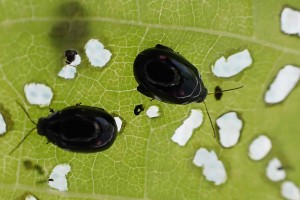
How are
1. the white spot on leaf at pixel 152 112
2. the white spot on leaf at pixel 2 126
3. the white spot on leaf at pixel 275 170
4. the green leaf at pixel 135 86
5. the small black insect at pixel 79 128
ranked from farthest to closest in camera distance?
the white spot on leaf at pixel 275 170 < the white spot on leaf at pixel 152 112 < the white spot on leaf at pixel 2 126 < the green leaf at pixel 135 86 < the small black insect at pixel 79 128

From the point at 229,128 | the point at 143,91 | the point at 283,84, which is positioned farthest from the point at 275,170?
the point at 143,91

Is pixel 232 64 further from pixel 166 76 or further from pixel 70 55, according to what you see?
pixel 70 55

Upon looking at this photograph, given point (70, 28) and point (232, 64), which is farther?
point (232, 64)

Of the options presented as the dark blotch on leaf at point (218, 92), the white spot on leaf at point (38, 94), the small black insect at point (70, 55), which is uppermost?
the small black insect at point (70, 55)

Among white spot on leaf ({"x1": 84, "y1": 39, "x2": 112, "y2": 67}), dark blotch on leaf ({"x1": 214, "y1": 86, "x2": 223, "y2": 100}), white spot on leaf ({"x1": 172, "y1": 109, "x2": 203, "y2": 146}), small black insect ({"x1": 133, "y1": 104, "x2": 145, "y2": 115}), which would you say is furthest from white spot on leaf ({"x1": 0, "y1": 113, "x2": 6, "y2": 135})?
dark blotch on leaf ({"x1": 214, "y1": 86, "x2": 223, "y2": 100})

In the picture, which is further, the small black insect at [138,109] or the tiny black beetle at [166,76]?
the small black insect at [138,109]

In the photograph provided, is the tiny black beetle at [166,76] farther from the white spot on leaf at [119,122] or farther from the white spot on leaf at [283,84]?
the white spot on leaf at [283,84]

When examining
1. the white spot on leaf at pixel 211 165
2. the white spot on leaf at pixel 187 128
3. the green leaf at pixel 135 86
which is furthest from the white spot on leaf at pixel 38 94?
the white spot on leaf at pixel 211 165

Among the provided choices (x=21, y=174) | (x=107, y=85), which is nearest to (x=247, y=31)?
(x=107, y=85)
